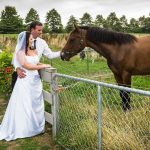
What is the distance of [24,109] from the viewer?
20.3 ft

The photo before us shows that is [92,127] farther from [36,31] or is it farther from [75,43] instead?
[75,43]

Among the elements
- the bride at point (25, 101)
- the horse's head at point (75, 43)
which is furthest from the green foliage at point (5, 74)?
the bride at point (25, 101)

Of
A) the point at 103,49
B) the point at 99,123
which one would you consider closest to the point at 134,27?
the point at 103,49

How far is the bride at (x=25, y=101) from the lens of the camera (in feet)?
20.2

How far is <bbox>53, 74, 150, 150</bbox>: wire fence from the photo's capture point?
433 cm

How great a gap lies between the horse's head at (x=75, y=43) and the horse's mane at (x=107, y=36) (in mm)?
196

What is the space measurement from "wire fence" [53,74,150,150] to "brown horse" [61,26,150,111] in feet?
5.68

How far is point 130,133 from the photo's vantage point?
427 centimetres

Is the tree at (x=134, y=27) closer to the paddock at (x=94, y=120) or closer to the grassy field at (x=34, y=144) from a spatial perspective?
the grassy field at (x=34, y=144)

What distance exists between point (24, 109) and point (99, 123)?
2025 millimetres

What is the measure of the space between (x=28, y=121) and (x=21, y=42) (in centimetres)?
141

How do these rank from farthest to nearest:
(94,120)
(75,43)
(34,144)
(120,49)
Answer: (75,43), (120,49), (34,144), (94,120)

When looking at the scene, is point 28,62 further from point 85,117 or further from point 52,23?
point 52,23

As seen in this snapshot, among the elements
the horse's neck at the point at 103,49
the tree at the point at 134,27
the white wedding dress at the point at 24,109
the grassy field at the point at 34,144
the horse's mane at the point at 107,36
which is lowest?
the grassy field at the point at 34,144
